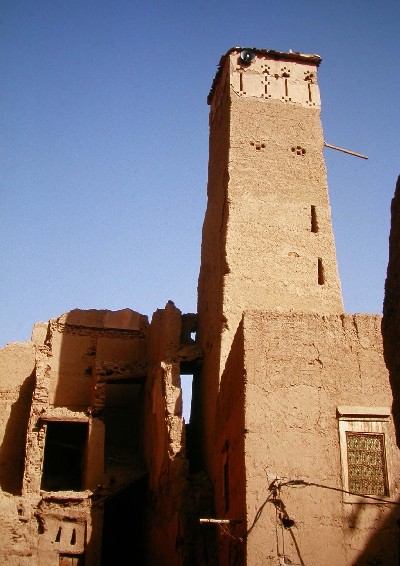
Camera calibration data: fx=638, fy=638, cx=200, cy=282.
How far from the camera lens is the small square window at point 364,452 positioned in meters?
A: 10.1

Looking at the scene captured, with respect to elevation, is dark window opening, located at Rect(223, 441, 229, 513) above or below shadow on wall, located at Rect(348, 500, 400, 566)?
above

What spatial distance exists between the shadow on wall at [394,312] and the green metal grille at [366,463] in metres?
6.47

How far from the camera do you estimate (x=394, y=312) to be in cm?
410

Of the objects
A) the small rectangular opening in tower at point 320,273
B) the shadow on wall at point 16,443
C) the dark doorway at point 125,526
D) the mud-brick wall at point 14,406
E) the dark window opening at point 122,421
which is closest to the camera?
the small rectangular opening in tower at point 320,273

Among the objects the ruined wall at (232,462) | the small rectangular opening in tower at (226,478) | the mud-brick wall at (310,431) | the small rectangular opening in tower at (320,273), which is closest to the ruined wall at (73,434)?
the ruined wall at (232,462)

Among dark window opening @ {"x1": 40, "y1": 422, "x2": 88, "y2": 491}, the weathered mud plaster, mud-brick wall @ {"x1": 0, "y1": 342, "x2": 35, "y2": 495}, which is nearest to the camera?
the weathered mud plaster

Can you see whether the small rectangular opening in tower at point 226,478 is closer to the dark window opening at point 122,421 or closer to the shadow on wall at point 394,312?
the dark window opening at point 122,421

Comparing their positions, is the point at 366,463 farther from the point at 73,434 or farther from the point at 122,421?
the point at 122,421

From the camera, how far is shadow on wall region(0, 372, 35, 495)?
1816 cm

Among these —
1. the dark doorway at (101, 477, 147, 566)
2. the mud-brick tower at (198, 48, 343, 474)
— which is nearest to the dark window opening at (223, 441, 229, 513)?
the mud-brick tower at (198, 48, 343, 474)

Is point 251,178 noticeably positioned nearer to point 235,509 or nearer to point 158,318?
point 158,318

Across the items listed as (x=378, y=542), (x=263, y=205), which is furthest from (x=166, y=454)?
(x=263, y=205)

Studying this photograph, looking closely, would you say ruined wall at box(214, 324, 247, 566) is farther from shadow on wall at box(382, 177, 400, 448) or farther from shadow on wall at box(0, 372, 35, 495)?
shadow on wall at box(0, 372, 35, 495)

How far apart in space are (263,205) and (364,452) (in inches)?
334
